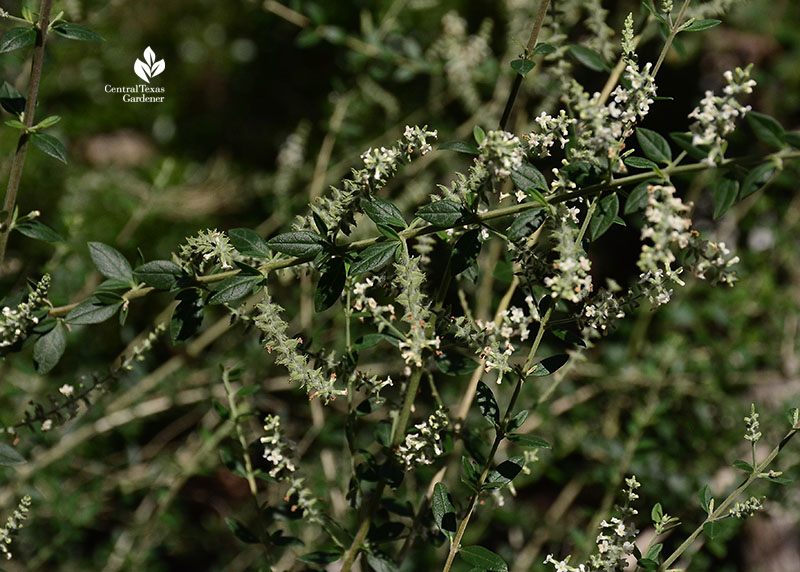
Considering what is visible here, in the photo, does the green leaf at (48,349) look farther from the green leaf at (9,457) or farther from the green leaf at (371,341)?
the green leaf at (371,341)

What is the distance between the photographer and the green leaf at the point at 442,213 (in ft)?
2.65

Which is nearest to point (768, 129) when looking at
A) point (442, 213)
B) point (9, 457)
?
point (442, 213)

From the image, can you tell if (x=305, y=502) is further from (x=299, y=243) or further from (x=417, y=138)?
(x=417, y=138)

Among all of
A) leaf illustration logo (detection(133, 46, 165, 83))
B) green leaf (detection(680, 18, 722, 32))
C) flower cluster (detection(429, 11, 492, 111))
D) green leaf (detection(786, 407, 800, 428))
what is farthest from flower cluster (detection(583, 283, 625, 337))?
leaf illustration logo (detection(133, 46, 165, 83))

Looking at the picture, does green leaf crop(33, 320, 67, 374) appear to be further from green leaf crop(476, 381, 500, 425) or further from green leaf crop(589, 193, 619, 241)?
green leaf crop(589, 193, 619, 241)

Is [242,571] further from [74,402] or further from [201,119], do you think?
[201,119]

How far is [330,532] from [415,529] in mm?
133

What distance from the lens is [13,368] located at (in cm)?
186

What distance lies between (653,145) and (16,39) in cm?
81

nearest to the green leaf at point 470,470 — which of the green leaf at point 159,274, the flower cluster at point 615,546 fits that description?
the flower cluster at point 615,546

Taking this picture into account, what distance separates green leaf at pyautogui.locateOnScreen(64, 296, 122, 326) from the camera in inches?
36.8

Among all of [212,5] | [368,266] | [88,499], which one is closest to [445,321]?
[368,266]

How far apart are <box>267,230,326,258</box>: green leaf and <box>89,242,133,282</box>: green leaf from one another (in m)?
0.25

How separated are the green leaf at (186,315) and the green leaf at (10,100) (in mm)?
394
